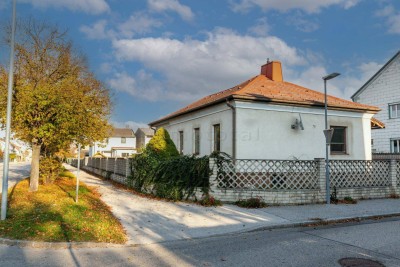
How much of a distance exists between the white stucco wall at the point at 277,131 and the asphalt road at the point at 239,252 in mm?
7796

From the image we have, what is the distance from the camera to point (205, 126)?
1784cm

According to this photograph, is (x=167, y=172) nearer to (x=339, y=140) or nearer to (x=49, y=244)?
(x=49, y=244)

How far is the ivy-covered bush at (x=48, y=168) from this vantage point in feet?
50.7

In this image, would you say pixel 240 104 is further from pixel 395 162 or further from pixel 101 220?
pixel 101 220

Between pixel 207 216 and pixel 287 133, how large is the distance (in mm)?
7832

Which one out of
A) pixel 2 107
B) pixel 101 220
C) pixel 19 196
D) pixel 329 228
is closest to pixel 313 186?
pixel 329 228

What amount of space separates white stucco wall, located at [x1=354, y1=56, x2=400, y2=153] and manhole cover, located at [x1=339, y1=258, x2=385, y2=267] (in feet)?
75.4

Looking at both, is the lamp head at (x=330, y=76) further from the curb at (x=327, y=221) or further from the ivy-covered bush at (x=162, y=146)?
the ivy-covered bush at (x=162, y=146)

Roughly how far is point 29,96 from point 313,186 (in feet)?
36.3

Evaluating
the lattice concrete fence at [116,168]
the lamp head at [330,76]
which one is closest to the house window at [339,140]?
the lamp head at [330,76]

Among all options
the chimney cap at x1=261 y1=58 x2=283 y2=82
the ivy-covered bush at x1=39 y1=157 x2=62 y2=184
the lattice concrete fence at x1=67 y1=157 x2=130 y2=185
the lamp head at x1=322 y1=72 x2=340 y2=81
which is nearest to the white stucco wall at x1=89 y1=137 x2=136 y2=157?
the lattice concrete fence at x1=67 y1=157 x2=130 y2=185

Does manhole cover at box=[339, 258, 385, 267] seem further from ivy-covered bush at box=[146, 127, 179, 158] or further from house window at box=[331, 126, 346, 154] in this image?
house window at box=[331, 126, 346, 154]

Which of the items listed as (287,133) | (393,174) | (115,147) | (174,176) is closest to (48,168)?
(174,176)

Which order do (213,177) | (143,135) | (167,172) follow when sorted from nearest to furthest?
1. (213,177)
2. (167,172)
3. (143,135)
